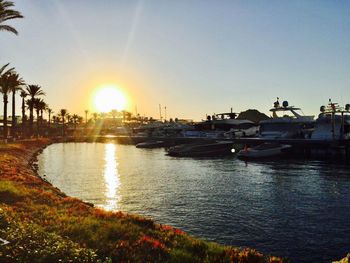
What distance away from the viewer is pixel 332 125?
64.9 m

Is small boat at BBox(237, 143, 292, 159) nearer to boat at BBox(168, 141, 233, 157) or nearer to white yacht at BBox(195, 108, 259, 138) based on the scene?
boat at BBox(168, 141, 233, 157)

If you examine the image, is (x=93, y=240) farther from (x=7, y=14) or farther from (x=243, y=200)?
(x=7, y=14)

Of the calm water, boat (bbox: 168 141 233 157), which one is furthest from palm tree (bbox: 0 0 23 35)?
boat (bbox: 168 141 233 157)

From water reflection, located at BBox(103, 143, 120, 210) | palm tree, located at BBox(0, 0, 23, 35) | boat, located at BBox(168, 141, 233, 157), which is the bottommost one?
water reflection, located at BBox(103, 143, 120, 210)

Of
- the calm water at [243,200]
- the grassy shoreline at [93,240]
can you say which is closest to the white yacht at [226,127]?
the calm water at [243,200]

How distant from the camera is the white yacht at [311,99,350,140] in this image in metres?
64.3

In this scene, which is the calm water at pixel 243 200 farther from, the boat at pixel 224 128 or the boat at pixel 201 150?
the boat at pixel 224 128

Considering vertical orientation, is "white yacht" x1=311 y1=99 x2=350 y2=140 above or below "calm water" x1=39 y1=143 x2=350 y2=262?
above

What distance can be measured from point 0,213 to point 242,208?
15.2 meters

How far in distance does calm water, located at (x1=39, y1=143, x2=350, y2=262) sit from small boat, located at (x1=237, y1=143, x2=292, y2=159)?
10.4 m

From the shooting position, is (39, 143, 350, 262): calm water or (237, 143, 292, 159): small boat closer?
(39, 143, 350, 262): calm water

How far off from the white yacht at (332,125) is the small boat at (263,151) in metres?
8.51

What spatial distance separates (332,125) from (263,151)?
55.0 feet

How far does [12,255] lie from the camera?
29.5 feet
